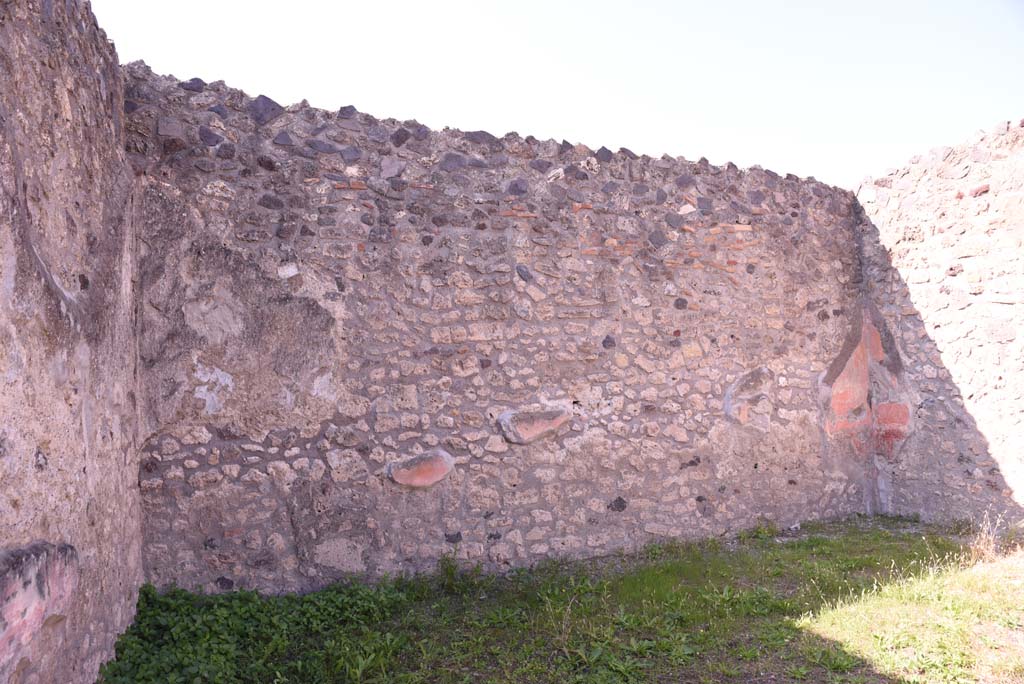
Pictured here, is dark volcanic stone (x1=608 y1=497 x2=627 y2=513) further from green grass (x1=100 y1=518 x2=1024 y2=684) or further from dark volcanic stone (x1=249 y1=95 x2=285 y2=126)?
dark volcanic stone (x1=249 y1=95 x2=285 y2=126)

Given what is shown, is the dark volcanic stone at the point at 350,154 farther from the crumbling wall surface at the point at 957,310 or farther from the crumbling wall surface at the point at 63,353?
the crumbling wall surface at the point at 957,310

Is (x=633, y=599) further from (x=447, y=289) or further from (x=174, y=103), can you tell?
(x=174, y=103)

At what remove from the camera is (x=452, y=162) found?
4633mm

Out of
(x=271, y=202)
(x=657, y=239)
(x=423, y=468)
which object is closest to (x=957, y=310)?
(x=657, y=239)

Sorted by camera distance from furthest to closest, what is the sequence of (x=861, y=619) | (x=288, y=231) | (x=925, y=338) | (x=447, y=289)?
(x=925, y=338) < (x=447, y=289) < (x=288, y=231) < (x=861, y=619)

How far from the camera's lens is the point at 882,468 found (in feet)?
19.3

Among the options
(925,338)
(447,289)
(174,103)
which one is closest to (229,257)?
(174,103)

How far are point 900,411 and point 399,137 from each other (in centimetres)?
449

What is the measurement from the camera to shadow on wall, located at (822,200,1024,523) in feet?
17.7

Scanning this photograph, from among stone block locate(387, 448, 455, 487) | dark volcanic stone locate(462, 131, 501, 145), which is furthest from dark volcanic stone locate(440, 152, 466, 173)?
stone block locate(387, 448, 455, 487)

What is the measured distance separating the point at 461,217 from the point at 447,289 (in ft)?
1.61

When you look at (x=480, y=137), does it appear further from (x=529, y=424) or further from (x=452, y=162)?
(x=529, y=424)

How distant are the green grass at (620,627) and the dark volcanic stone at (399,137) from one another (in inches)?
105

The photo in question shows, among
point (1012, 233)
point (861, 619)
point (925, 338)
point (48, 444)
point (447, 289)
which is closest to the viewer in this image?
point (48, 444)
